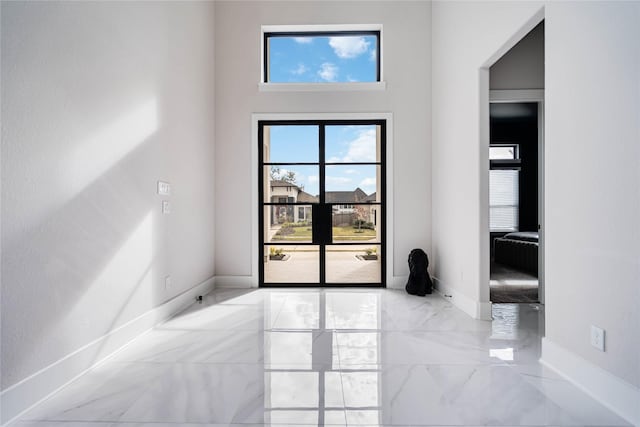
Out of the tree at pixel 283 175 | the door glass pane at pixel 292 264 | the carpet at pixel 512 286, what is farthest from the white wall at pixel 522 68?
the door glass pane at pixel 292 264

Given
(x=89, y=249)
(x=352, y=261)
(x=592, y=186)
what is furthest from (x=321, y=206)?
(x=592, y=186)

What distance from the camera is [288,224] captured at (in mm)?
4586

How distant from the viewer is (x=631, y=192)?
1586 mm

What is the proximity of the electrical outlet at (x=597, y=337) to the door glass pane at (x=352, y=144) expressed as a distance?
123 inches

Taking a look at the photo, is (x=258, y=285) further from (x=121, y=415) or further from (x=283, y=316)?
(x=121, y=415)

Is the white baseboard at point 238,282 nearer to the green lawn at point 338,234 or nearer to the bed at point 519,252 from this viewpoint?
the green lawn at point 338,234

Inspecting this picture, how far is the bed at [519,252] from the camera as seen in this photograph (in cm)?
534

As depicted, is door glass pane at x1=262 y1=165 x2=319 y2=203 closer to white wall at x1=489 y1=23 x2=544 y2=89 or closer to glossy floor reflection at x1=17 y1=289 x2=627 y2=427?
glossy floor reflection at x1=17 y1=289 x2=627 y2=427

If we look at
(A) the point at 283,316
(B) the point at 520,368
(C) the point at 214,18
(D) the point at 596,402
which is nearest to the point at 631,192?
(D) the point at 596,402

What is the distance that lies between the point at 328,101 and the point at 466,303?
2981mm

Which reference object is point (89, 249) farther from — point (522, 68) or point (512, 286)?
point (512, 286)

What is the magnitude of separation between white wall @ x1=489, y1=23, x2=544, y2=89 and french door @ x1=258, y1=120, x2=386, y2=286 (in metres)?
1.59

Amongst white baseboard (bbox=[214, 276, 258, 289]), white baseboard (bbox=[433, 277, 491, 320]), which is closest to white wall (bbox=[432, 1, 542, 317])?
white baseboard (bbox=[433, 277, 491, 320])

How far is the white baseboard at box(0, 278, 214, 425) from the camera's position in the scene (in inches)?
63.2
